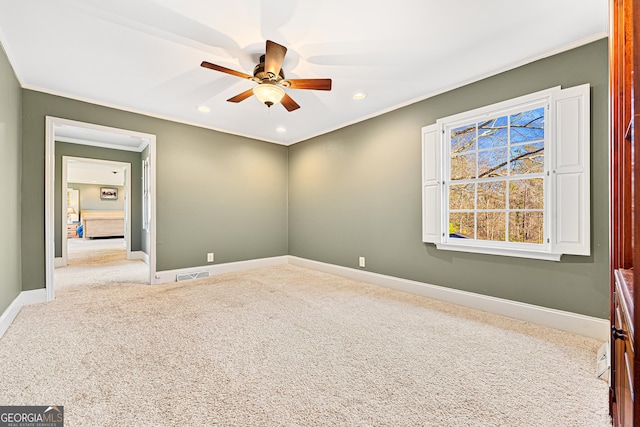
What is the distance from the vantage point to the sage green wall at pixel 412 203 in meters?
2.26

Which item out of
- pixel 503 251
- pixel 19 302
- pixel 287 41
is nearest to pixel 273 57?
pixel 287 41

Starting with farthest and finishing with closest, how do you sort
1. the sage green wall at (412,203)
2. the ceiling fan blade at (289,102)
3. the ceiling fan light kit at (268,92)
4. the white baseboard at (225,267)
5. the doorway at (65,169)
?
the white baseboard at (225,267)
the doorway at (65,169)
the ceiling fan blade at (289,102)
the ceiling fan light kit at (268,92)
the sage green wall at (412,203)

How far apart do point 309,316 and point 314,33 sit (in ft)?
8.27

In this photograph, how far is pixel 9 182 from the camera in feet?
8.71

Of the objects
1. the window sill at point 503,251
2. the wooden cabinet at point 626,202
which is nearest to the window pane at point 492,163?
the window sill at point 503,251

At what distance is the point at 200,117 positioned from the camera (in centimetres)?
415

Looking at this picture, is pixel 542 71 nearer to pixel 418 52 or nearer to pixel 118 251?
pixel 418 52

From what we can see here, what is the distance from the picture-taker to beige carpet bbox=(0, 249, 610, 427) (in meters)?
1.42

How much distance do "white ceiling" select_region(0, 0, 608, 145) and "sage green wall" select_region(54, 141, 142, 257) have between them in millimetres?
2973

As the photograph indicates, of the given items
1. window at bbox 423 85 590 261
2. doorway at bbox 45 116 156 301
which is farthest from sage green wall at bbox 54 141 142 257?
window at bbox 423 85 590 261

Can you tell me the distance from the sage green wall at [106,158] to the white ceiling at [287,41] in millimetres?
2973

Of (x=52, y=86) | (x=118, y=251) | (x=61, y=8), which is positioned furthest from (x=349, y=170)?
(x=118, y=251)

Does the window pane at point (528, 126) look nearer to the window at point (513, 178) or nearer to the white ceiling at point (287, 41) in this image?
the window at point (513, 178)

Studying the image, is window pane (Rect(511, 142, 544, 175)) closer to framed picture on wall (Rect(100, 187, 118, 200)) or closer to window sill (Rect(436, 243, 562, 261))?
window sill (Rect(436, 243, 562, 261))
